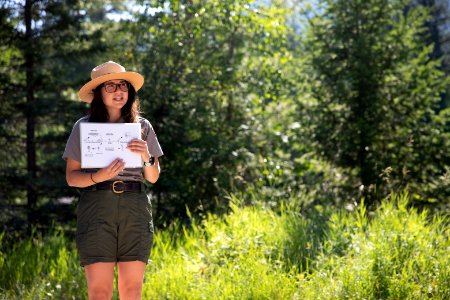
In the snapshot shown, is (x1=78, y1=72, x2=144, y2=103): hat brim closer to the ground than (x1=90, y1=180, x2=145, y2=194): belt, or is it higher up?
higher up

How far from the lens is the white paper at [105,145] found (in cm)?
381

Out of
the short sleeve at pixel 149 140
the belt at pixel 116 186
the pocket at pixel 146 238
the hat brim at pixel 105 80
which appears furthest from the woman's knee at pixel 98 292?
the hat brim at pixel 105 80

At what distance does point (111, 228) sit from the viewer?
386cm

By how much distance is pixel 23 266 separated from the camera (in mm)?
6664

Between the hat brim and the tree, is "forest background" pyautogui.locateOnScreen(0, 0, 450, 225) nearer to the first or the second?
the tree

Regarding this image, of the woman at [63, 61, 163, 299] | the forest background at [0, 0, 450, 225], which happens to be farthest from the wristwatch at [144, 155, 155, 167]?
the forest background at [0, 0, 450, 225]

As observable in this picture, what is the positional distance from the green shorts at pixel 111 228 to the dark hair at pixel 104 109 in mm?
443

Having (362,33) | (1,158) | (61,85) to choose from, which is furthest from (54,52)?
(362,33)

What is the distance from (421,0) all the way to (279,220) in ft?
43.0

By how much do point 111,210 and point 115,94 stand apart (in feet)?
2.24

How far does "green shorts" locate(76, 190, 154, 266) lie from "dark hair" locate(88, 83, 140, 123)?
443mm

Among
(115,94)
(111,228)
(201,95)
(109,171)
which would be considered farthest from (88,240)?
(201,95)

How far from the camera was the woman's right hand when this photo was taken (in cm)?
375

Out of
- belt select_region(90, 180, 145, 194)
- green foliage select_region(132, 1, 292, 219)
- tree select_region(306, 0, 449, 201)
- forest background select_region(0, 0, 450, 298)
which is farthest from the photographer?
green foliage select_region(132, 1, 292, 219)
